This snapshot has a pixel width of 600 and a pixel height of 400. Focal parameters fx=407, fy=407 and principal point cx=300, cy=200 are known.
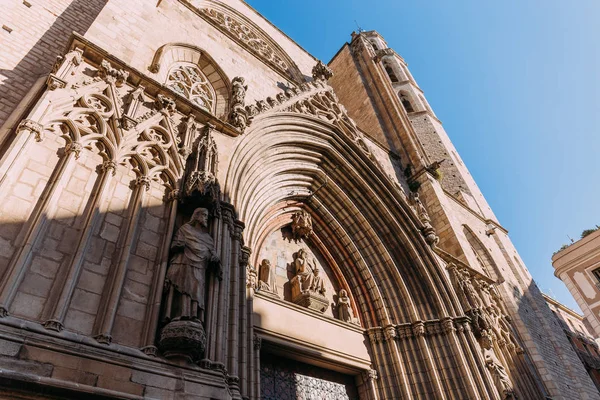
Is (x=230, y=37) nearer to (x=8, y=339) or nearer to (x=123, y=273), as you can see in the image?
(x=123, y=273)

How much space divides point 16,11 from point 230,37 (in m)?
4.67

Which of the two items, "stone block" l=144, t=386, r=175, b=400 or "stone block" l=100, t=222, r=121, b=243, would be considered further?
"stone block" l=100, t=222, r=121, b=243

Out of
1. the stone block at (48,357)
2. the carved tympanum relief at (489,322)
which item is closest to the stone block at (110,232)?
the stone block at (48,357)

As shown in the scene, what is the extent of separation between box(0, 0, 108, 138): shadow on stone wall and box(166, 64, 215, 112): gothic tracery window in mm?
1939

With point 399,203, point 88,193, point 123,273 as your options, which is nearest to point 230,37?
point 399,203

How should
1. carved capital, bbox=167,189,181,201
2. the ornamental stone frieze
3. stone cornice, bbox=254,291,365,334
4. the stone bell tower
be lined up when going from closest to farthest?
carved capital, bbox=167,189,181,201, stone cornice, bbox=254,291,365,334, the ornamental stone frieze, the stone bell tower

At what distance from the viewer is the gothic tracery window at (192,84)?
817cm

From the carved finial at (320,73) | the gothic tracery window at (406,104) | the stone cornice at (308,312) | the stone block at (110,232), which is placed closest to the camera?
the stone block at (110,232)

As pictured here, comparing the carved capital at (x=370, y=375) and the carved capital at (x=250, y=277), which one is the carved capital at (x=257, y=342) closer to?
the carved capital at (x=250, y=277)

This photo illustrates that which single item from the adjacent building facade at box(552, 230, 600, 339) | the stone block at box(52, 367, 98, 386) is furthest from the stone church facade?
the adjacent building facade at box(552, 230, 600, 339)

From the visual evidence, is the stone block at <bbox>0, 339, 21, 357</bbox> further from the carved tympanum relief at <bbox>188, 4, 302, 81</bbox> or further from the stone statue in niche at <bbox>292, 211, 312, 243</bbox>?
the carved tympanum relief at <bbox>188, 4, 302, 81</bbox>

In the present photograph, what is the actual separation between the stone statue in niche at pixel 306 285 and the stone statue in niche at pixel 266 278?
1.65ft

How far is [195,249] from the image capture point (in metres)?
4.35

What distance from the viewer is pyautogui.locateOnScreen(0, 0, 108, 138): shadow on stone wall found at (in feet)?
18.8
